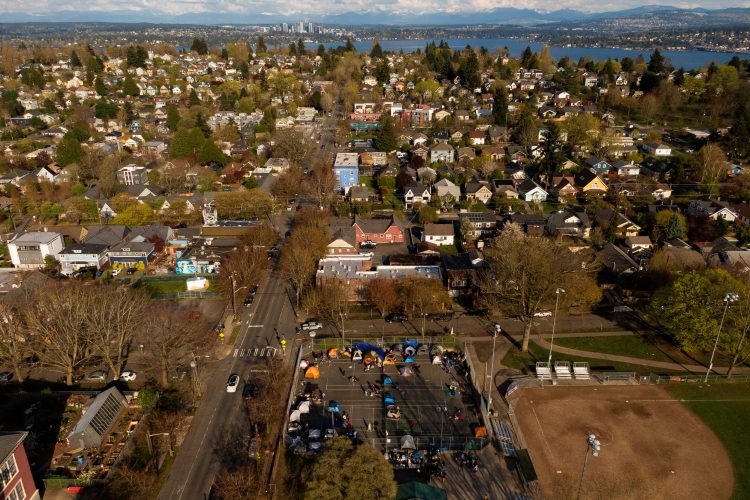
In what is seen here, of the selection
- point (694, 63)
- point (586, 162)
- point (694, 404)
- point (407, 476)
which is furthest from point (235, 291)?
point (694, 63)

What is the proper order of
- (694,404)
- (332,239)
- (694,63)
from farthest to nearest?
(694,63)
(332,239)
(694,404)

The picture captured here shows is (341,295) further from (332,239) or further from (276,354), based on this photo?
(332,239)

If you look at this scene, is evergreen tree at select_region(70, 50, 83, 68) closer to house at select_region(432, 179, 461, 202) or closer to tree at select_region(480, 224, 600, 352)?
house at select_region(432, 179, 461, 202)

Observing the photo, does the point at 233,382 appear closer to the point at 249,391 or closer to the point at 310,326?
the point at 249,391

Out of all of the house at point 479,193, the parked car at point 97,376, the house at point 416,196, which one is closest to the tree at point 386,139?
the house at point 416,196

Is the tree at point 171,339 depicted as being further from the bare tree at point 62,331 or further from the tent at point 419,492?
the tent at point 419,492

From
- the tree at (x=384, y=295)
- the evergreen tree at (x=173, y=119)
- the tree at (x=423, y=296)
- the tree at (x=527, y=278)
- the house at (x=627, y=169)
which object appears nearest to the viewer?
the tree at (x=527, y=278)
